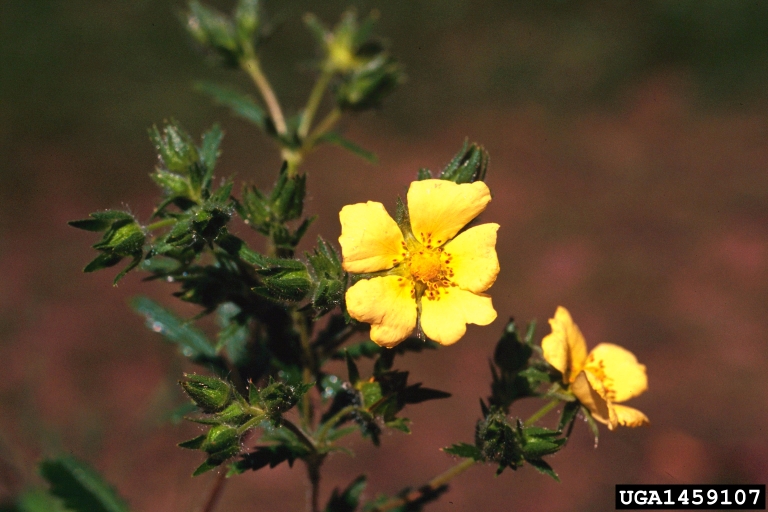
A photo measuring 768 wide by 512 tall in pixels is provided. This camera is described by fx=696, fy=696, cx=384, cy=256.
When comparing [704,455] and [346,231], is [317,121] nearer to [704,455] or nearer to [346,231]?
[704,455]

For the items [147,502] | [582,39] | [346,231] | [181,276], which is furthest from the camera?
[582,39]

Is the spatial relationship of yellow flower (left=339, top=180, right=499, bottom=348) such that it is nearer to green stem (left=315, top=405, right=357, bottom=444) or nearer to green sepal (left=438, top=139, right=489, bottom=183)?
green sepal (left=438, top=139, right=489, bottom=183)

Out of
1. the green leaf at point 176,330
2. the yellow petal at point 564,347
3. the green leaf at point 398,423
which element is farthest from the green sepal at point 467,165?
the green leaf at point 176,330

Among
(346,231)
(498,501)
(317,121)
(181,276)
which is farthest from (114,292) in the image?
(346,231)

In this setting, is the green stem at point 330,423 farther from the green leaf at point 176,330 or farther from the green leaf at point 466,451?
the green leaf at point 176,330

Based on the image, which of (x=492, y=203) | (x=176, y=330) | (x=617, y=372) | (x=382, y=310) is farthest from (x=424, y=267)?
(x=492, y=203)

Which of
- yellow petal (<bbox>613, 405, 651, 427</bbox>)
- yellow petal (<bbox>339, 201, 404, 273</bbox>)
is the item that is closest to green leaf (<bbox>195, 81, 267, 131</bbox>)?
yellow petal (<bbox>339, 201, 404, 273</bbox>)

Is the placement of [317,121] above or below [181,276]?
above
